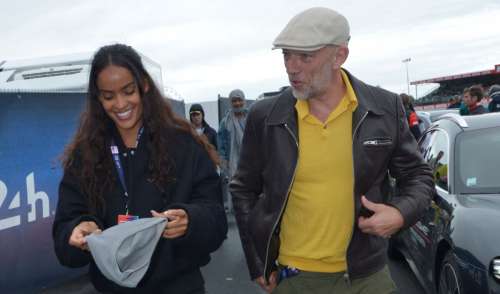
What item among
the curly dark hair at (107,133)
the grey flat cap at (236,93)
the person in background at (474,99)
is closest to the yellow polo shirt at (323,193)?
the curly dark hair at (107,133)

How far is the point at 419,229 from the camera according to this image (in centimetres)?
461

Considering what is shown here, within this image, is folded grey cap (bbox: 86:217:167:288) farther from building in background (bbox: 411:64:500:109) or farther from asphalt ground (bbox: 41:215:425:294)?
building in background (bbox: 411:64:500:109)

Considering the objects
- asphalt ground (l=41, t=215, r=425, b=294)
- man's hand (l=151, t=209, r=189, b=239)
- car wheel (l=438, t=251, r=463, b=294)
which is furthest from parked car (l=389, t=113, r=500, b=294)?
man's hand (l=151, t=209, r=189, b=239)

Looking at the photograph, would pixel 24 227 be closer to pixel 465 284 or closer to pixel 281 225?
pixel 281 225

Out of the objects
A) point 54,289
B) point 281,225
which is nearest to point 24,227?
point 54,289

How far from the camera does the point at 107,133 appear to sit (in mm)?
2260

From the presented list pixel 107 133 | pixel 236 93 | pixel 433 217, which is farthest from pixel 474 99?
pixel 107 133

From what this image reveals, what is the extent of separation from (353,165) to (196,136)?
2.21 feet

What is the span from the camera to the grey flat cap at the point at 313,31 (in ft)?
7.39

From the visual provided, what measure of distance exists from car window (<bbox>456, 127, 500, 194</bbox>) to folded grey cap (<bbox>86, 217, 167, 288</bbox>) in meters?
2.97

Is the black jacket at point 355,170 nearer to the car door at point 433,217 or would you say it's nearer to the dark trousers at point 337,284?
the dark trousers at point 337,284

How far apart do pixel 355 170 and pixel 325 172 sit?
0.44 ft

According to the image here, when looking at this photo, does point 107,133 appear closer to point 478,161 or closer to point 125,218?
point 125,218

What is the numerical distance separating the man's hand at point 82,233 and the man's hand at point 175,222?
23 cm
